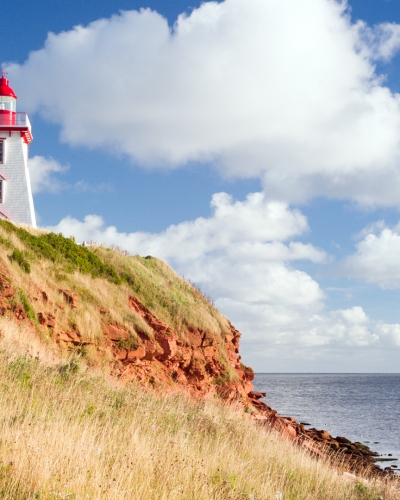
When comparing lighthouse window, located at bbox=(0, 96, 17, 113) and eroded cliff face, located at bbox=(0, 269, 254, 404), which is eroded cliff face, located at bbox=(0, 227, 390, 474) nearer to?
eroded cliff face, located at bbox=(0, 269, 254, 404)

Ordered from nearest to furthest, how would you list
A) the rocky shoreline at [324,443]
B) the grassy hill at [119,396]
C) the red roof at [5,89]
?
1. the grassy hill at [119,396]
2. the rocky shoreline at [324,443]
3. the red roof at [5,89]

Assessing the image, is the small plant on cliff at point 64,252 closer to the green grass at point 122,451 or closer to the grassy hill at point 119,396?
the grassy hill at point 119,396

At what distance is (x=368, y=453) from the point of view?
2408 centimetres

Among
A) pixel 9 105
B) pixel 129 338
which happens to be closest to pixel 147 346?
pixel 129 338

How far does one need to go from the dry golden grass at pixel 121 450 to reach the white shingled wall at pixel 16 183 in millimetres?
19654

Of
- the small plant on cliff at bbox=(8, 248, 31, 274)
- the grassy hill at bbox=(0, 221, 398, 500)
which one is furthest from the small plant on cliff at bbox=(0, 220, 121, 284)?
the small plant on cliff at bbox=(8, 248, 31, 274)

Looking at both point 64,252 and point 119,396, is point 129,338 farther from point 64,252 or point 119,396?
point 119,396

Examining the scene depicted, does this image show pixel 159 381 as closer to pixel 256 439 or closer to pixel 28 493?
pixel 256 439

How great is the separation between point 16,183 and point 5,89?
6289 millimetres

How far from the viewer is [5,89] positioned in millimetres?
32219

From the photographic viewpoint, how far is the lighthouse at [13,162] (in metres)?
30.5

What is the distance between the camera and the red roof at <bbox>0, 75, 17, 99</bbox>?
3216cm

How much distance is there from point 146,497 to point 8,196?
1118 inches

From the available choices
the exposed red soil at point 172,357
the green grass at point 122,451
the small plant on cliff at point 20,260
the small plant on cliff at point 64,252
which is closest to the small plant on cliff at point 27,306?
the exposed red soil at point 172,357
